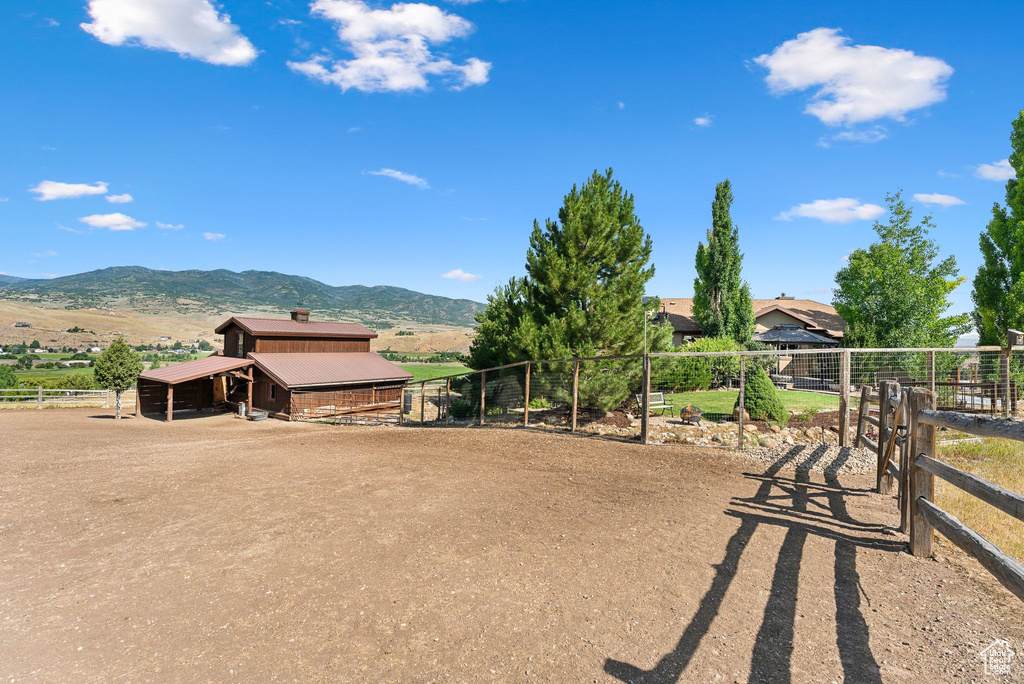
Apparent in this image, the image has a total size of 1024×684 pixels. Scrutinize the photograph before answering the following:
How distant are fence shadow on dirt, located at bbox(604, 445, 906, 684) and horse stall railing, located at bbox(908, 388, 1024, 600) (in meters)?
0.54

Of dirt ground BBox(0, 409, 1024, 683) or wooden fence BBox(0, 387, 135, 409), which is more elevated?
dirt ground BBox(0, 409, 1024, 683)

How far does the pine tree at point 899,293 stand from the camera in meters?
26.7

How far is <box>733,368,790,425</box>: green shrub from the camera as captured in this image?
44.1 feet

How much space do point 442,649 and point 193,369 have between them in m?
27.4

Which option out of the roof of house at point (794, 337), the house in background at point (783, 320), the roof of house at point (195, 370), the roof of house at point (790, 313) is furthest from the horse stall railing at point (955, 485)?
the roof of house at point (790, 313)

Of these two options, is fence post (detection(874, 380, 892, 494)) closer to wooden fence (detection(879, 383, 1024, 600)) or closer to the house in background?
wooden fence (detection(879, 383, 1024, 600))

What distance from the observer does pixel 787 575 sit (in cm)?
474

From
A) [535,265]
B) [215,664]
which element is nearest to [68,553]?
[215,664]

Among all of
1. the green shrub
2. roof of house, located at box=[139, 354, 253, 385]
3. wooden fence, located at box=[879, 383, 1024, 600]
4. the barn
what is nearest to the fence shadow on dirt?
wooden fence, located at box=[879, 383, 1024, 600]

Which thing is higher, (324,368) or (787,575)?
(324,368)

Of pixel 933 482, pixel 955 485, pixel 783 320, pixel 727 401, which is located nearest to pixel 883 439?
pixel 933 482

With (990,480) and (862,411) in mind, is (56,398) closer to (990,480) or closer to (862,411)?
(862,411)

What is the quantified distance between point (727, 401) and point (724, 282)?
Answer: 24950 millimetres

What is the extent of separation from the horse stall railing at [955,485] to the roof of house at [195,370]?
27309mm
